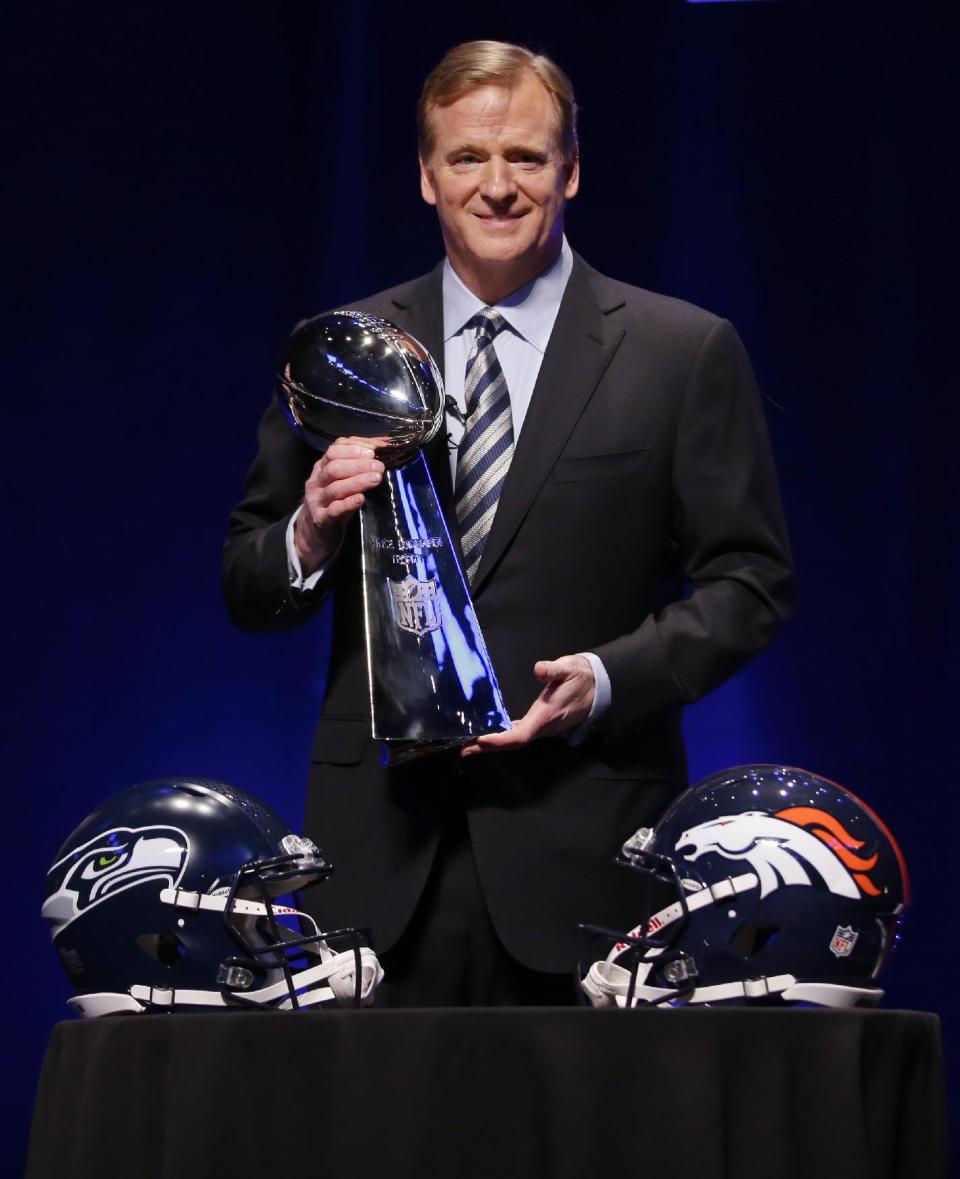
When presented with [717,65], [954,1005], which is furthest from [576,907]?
[717,65]

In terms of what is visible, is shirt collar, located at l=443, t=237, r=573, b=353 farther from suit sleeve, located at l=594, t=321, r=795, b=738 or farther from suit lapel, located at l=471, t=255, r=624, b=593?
suit sleeve, located at l=594, t=321, r=795, b=738

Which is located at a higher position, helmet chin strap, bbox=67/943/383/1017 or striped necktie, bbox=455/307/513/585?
striped necktie, bbox=455/307/513/585

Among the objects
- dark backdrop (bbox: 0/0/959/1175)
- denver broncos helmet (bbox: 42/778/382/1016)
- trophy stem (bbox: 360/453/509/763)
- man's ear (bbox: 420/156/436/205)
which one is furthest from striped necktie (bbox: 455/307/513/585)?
dark backdrop (bbox: 0/0/959/1175)

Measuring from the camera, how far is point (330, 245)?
3.18 m

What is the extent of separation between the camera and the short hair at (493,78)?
2041mm

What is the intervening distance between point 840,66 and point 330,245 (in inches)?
35.9

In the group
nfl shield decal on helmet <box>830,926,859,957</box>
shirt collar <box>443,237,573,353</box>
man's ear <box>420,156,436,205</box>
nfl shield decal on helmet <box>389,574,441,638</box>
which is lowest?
nfl shield decal on helmet <box>830,926,859,957</box>

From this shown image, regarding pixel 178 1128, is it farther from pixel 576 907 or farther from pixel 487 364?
pixel 487 364

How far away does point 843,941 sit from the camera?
159 cm

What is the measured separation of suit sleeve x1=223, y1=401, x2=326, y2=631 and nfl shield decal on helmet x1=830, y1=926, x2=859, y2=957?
672 mm

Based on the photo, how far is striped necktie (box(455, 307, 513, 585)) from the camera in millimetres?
1968

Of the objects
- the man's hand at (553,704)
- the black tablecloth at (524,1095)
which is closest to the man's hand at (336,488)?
the man's hand at (553,704)

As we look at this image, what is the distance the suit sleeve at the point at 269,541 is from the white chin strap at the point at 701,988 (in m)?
0.55

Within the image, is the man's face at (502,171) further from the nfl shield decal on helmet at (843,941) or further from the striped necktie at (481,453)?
the nfl shield decal on helmet at (843,941)
